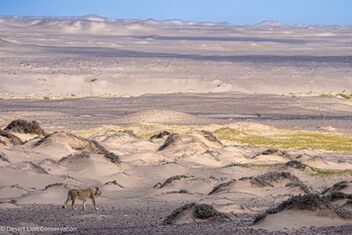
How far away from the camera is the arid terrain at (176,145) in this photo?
1369 centimetres

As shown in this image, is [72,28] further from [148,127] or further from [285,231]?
[285,231]

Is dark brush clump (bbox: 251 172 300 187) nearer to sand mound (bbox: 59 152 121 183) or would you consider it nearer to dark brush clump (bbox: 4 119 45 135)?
sand mound (bbox: 59 152 121 183)

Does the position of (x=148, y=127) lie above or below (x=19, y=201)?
below

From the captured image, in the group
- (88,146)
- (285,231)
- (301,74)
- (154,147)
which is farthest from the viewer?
(301,74)

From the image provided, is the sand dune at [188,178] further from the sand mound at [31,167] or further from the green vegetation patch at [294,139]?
the green vegetation patch at [294,139]

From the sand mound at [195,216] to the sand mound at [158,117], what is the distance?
27.0m

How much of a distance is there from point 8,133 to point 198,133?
277 inches

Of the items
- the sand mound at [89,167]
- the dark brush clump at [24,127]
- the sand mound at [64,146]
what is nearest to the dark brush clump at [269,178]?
the sand mound at [89,167]

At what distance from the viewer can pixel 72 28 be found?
173750 mm

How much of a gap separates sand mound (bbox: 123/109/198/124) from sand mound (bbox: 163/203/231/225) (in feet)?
88.5

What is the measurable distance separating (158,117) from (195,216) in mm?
28146

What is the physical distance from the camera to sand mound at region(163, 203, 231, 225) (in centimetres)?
1320

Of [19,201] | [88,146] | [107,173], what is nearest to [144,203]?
[19,201]

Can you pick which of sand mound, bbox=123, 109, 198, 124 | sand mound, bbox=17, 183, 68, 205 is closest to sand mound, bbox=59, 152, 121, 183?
sand mound, bbox=17, 183, 68, 205
